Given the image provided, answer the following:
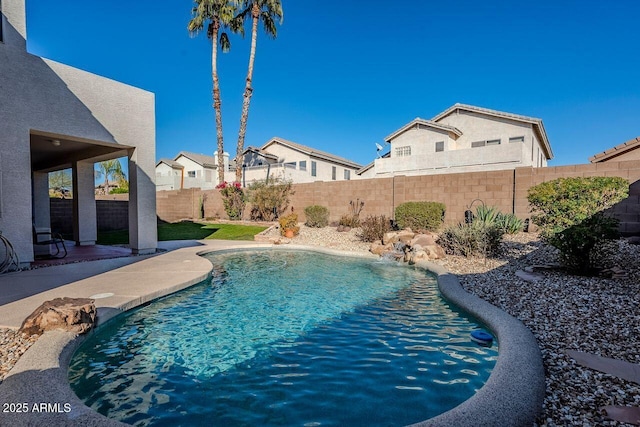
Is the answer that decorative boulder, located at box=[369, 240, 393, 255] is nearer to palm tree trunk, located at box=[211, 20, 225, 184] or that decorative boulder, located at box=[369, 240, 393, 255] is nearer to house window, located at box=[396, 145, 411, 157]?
palm tree trunk, located at box=[211, 20, 225, 184]

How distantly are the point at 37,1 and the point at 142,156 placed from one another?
158 inches

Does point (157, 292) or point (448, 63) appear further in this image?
point (448, 63)

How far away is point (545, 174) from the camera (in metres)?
10.7

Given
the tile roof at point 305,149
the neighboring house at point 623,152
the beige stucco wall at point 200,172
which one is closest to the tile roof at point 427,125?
the tile roof at point 305,149

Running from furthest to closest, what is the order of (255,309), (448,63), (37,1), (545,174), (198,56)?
1. (198,56)
2. (448,63)
3. (545,174)
4. (37,1)
5. (255,309)

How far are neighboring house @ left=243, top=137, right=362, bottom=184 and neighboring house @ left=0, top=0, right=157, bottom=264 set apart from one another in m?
17.7

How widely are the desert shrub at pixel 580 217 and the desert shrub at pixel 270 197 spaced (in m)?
13.1

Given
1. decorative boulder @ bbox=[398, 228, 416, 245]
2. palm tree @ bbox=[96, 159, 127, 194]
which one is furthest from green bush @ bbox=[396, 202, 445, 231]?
palm tree @ bbox=[96, 159, 127, 194]

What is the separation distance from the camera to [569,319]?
3988 mm

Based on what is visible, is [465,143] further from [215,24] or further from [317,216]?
[215,24]

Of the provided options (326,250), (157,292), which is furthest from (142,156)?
(326,250)

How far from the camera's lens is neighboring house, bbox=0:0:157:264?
21.3 ft

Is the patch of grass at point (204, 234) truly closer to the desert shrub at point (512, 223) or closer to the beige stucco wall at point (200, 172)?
the desert shrub at point (512, 223)

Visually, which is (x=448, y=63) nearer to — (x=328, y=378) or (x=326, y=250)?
(x=326, y=250)
